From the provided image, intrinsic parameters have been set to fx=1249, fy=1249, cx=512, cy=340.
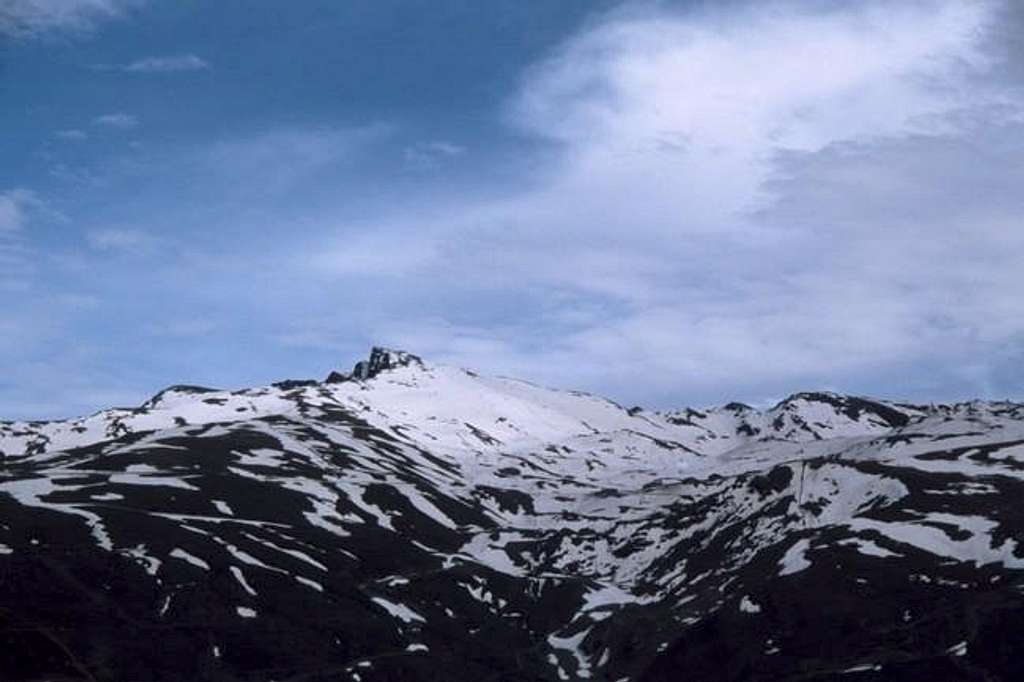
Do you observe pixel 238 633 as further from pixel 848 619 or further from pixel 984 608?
pixel 984 608

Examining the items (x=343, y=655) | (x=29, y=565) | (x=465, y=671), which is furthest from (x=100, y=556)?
(x=465, y=671)

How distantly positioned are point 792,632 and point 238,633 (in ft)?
243

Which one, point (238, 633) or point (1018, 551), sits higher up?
point (1018, 551)

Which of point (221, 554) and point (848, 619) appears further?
point (221, 554)

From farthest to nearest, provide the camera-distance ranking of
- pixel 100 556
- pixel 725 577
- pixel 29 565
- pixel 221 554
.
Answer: pixel 725 577 < pixel 221 554 < pixel 100 556 < pixel 29 565

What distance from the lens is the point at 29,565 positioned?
161125 millimetres

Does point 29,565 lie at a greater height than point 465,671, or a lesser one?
greater

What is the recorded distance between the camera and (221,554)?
187m

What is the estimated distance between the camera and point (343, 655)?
168 meters

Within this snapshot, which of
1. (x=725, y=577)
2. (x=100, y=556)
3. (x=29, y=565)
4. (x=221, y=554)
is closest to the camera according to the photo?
(x=29, y=565)

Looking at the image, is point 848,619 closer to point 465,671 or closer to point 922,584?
point 922,584

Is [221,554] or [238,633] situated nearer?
[238,633]

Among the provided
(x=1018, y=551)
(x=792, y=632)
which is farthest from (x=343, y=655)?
(x=1018, y=551)

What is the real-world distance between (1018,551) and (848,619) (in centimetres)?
2974
